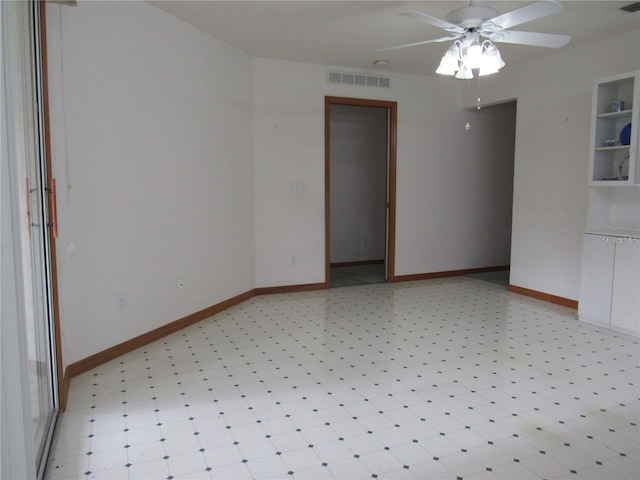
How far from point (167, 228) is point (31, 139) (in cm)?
165

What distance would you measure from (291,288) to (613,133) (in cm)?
382

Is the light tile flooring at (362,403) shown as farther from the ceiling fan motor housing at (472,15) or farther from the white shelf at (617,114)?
the ceiling fan motor housing at (472,15)

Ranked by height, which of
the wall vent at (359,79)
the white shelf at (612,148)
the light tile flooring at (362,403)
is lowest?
the light tile flooring at (362,403)

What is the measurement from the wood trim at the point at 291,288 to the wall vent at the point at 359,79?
100 inches

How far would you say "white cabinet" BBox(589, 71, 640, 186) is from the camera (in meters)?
4.18

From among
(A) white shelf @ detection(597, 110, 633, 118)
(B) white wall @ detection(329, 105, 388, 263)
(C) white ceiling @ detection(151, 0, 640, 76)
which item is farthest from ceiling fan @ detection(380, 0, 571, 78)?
(B) white wall @ detection(329, 105, 388, 263)

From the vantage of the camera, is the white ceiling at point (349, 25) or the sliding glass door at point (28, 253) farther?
the white ceiling at point (349, 25)

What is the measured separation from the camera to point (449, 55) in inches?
125

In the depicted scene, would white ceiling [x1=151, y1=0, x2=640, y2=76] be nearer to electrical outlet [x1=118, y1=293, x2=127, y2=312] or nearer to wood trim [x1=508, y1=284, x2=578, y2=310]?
electrical outlet [x1=118, y1=293, x2=127, y2=312]

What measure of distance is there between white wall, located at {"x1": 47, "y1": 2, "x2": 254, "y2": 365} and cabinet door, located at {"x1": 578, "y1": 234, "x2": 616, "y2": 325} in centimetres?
353

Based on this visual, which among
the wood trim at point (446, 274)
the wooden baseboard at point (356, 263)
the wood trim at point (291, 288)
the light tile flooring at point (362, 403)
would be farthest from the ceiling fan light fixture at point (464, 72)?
the wooden baseboard at point (356, 263)

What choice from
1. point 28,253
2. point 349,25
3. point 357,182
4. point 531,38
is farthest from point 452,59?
point 357,182

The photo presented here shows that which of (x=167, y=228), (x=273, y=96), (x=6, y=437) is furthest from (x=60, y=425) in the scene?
(x=273, y=96)

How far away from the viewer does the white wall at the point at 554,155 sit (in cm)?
480
